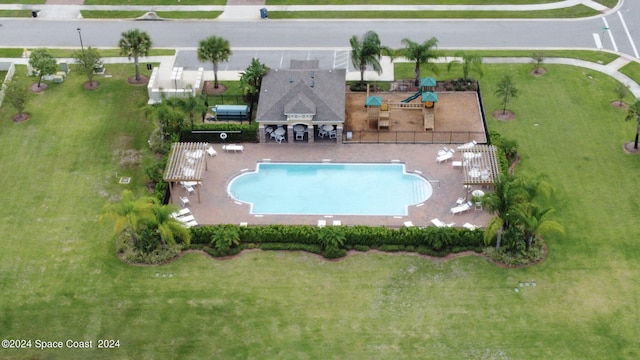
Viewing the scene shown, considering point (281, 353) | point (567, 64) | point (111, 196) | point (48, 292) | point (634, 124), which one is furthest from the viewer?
point (567, 64)

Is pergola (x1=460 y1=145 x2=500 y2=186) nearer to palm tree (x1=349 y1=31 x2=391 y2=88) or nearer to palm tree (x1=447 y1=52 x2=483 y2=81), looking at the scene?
palm tree (x1=447 y1=52 x2=483 y2=81)

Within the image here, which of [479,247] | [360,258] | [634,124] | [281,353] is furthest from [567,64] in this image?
[281,353]

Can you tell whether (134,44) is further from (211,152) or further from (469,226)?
(469,226)

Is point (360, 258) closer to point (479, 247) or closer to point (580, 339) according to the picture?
point (479, 247)

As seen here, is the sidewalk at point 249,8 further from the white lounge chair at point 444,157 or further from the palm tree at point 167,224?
the palm tree at point 167,224

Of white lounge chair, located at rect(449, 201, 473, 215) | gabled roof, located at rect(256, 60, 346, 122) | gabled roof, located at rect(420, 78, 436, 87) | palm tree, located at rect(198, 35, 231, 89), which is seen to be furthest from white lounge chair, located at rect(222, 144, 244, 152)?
white lounge chair, located at rect(449, 201, 473, 215)

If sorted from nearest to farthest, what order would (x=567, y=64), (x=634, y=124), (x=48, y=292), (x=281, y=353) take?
(x=281, y=353) → (x=48, y=292) → (x=634, y=124) → (x=567, y=64)

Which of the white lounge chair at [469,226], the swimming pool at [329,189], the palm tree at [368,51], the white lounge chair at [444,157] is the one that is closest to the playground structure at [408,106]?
the palm tree at [368,51]
